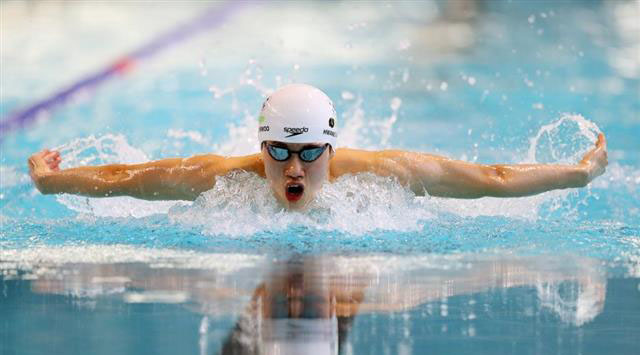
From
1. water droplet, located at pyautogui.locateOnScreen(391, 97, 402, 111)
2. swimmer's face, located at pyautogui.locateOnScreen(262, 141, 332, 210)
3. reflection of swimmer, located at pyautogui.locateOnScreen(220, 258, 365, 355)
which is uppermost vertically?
water droplet, located at pyautogui.locateOnScreen(391, 97, 402, 111)

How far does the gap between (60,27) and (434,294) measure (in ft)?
25.6

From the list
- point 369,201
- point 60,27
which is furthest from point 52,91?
point 369,201

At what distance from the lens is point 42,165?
4512 millimetres

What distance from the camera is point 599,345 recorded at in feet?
6.84

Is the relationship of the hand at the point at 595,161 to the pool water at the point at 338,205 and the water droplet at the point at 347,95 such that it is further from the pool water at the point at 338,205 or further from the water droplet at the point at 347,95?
the water droplet at the point at 347,95

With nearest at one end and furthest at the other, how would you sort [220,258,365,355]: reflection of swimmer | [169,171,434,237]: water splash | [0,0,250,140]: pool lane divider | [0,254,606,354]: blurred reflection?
[220,258,365,355]: reflection of swimmer
[0,254,606,354]: blurred reflection
[169,171,434,237]: water splash
[0,0,250,140]: pool lane divider

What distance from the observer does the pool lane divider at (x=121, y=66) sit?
7.67 meters

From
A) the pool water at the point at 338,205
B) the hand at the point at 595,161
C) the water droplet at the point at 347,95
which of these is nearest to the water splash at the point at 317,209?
the pool water at the point at 338,205

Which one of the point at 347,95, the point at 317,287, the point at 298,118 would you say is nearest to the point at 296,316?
the point at 317,287

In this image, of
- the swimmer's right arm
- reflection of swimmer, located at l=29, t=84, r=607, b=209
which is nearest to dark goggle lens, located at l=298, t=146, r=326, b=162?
reflection of swimmer, located at l=29, t=84, r=607, b=209

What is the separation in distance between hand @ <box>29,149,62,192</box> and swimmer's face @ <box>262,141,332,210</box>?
1.06m

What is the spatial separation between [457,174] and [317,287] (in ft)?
5.60

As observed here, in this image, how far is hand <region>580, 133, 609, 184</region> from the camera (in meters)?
4.42

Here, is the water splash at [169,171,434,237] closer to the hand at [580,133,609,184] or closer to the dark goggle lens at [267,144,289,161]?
the dark goggle lens at [267,144,289,161]
